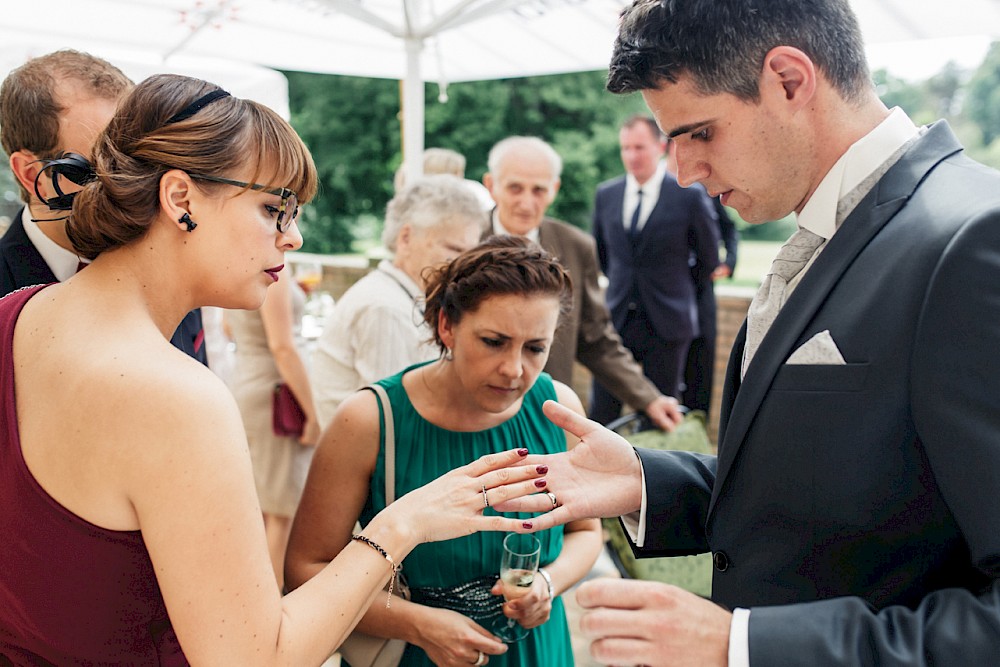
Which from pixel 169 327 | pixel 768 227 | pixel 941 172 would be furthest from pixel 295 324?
pixel 768 227

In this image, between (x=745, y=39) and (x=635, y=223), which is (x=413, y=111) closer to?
(x=635, y=223)

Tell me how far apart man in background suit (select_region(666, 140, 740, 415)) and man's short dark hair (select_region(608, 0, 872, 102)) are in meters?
4.49

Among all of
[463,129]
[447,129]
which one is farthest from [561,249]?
[447,129]

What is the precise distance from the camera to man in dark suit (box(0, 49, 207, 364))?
1.85 m

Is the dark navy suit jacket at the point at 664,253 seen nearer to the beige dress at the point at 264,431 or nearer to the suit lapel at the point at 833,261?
the beige dress at the point at 264,431

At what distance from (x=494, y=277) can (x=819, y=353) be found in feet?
3.61

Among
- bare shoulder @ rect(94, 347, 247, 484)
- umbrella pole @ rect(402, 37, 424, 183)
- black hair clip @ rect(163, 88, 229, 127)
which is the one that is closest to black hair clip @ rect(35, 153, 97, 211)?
black hair clip @ rect(163, 88, 229, 127)

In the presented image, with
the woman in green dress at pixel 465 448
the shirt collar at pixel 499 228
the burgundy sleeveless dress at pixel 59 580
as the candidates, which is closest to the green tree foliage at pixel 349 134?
the shirt collar at pixel 499 228

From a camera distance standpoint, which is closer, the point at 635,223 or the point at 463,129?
the point at 635,223

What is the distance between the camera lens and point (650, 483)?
5.19 feet

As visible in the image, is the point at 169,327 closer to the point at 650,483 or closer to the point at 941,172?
the point at 650,483

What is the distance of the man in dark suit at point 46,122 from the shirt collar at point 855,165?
1609mm

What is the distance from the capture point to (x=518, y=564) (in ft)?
5.99

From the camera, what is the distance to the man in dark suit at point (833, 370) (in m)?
1.00
